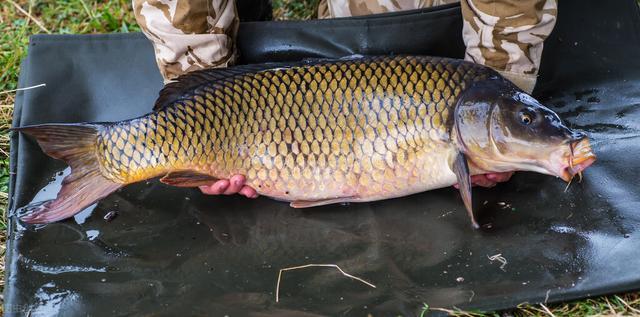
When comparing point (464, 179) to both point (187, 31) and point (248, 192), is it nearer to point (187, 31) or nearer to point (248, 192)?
point (248, 192)

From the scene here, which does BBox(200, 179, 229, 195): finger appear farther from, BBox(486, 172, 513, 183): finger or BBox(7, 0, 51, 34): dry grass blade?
BBox(7, 0, 51, 34): dry grass blade

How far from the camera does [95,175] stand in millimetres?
1917

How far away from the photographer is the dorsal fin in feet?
6.43

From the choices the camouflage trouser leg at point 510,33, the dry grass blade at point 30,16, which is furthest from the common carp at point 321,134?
the dry grass blade at point 30,16

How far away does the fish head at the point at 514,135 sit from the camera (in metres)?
1.80

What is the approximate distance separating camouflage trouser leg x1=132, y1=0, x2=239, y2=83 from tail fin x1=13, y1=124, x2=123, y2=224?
42 cm

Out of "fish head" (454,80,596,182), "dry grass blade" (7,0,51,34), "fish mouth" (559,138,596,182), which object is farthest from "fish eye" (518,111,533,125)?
"dry grass blade" (7,0,51,34)

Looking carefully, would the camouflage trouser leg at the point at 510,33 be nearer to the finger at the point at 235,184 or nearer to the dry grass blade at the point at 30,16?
the finger at the point at 235,184

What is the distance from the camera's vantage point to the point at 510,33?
82.5 inches

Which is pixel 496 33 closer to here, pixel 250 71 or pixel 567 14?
pixel 567 14

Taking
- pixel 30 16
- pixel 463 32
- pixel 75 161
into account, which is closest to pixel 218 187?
pixel 75 161

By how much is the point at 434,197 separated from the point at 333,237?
294 millimetres

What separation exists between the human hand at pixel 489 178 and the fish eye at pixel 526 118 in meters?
0.20

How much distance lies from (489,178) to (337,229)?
412 millimetres
